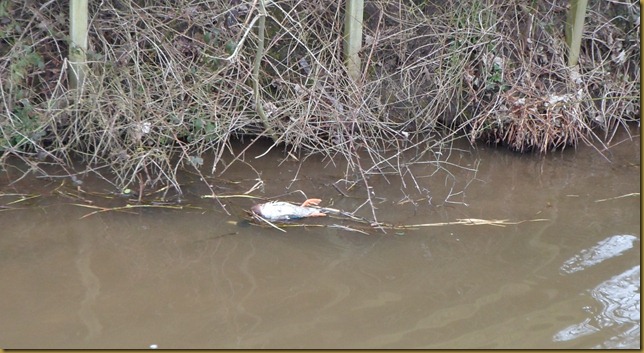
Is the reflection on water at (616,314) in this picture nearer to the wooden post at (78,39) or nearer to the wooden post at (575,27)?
the wooden post at (575,27)

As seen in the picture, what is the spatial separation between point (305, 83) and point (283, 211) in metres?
1.65

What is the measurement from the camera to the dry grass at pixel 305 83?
5730 mm

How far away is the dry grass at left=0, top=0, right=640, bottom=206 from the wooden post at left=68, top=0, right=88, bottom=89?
10 cm

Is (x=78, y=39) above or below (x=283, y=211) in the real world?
above

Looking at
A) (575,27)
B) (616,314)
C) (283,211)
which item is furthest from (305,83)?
(616,314)

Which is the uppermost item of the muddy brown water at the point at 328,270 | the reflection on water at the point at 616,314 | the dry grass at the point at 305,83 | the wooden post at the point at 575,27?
the wooden post at the point at 575,27

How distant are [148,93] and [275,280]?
2.23 m

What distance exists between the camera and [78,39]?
5.81m

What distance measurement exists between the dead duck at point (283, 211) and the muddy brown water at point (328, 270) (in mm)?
117

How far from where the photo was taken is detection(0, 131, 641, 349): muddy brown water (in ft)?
12.4

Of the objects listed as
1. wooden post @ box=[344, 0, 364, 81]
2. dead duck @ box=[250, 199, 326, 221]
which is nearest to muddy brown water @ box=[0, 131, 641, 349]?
dead duck @ box=[250, 199, 326, 221]

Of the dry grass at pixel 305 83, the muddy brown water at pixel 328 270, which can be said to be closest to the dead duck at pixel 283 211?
the muddy brown water at pixel 328 270

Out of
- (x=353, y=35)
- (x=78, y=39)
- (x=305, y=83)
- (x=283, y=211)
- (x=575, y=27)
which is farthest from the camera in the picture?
(x=575, y=27)

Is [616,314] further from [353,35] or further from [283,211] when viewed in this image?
[353,35]
